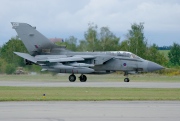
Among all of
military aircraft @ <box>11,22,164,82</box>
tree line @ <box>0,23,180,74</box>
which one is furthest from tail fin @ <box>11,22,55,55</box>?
tree line @ <box>0,23,180,74</box>

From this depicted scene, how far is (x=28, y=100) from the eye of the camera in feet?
73.4

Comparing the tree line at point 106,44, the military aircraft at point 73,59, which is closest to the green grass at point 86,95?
the military aircraft at point 73,59

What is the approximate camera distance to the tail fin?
46438mm
